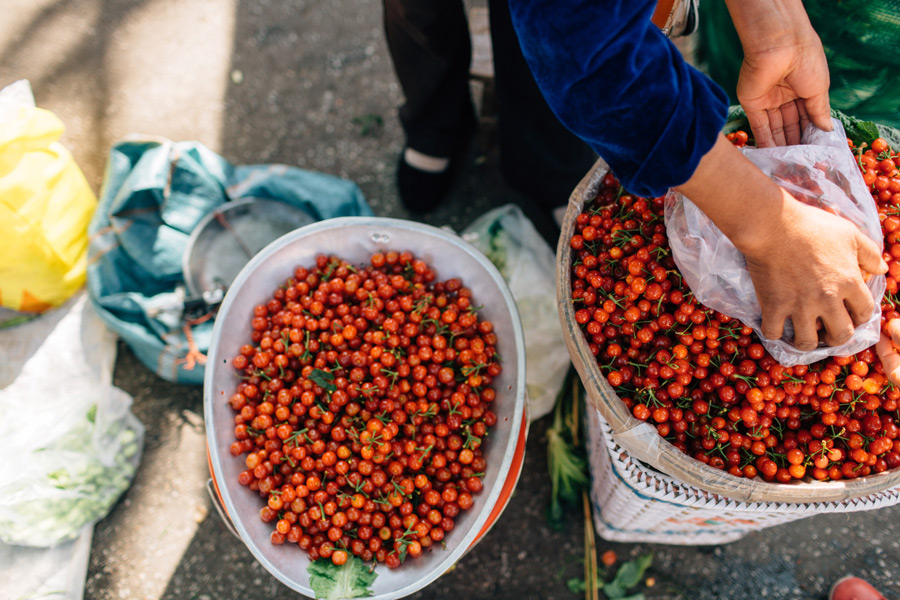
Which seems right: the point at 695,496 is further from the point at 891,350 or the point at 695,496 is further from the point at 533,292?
the point at 533,292

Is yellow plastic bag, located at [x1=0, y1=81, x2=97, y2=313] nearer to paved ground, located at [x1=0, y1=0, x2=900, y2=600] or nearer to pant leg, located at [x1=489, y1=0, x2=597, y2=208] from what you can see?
paved ground, located at [x1=0, y1=0, x2=900, y2=600]

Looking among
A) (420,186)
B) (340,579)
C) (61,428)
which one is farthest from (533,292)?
(61,428)

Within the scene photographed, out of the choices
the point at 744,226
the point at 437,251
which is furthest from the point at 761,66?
the point at 437,251

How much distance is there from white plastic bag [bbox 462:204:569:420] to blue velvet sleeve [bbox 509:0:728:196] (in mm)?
1386

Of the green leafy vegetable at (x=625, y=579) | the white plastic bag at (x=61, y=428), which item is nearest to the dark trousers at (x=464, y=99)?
the green leafy vegetable at (x=625, y=579)

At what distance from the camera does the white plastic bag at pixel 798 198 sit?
141 cm

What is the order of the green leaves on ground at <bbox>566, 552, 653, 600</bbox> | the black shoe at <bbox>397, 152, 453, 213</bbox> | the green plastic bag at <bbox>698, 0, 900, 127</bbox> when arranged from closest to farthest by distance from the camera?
the green plastic bag at <bbox>698, 0, 900, 127</bbox> < the green leaves on ground at <bbox>566, 552, 653, 600</bbox> < the black shoe at <bbox>397, 152, 453, 213</bbox>

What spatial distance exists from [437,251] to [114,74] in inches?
108

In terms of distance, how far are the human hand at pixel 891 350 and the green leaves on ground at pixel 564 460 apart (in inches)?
48.3

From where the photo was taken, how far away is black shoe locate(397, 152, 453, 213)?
9.23 ft

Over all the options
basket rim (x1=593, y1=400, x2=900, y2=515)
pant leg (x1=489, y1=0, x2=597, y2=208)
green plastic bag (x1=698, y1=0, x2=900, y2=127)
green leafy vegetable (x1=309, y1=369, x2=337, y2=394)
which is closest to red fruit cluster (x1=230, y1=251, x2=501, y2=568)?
green leafy vegetable (x1=309, y1=369, x2=337, y2=394)

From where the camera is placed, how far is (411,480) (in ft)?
5.65

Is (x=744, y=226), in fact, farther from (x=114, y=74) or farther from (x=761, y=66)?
(x=114, y=74)

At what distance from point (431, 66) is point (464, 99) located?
1.45ft
